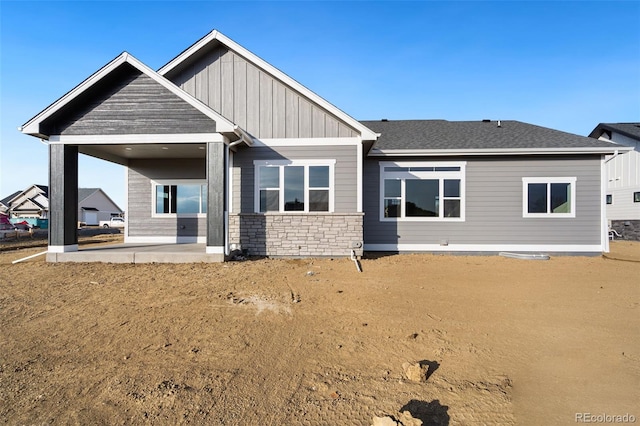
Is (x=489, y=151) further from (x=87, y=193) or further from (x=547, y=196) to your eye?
(x=87, y=193)

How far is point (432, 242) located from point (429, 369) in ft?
26.7

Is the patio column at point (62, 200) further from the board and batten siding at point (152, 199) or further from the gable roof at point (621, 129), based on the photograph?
the gable roof at point (621, 129)

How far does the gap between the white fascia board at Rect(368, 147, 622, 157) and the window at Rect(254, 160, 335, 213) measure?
2.02m

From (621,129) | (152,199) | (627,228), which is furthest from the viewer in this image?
(621,129)

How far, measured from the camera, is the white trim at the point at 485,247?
10727 millimetres

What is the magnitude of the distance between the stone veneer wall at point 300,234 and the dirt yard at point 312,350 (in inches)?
106

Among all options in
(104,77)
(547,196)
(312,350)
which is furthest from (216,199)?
(547,196)

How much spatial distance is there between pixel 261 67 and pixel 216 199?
4.49 meters

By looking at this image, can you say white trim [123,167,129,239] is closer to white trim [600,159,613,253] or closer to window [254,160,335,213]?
window [254,160,335,213]

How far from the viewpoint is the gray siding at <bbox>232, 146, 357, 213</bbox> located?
390 inches

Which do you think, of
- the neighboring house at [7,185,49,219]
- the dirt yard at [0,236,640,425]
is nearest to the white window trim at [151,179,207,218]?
the dirt yard at [0,236,640,425]

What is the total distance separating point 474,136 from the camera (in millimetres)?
12078

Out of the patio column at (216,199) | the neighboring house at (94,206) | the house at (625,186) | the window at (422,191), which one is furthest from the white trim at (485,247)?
the neighboring house at (94,206)

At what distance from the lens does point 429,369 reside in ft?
11.0
